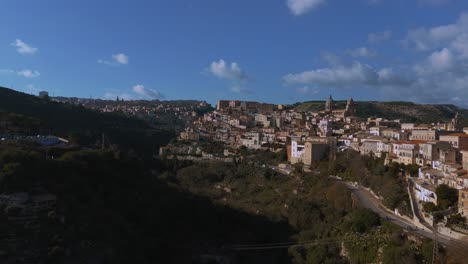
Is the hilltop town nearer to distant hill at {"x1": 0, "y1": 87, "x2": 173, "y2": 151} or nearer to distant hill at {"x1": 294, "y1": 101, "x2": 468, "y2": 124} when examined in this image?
distant hill at {"x1": 0, "y1": 87, "x2": 173, "y2": 151}

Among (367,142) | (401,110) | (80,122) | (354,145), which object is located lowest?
(354,145)

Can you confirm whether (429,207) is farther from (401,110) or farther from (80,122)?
(401,110)

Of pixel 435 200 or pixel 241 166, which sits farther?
pixel 241 166

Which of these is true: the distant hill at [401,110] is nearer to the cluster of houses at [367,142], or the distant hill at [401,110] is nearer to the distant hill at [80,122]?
the cluster of houses at [367,142]

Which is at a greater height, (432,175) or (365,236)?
(432,175)

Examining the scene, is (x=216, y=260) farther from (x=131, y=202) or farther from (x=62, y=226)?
(x=62, y=226)

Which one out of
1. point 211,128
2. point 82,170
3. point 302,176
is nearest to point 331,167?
point 302,176

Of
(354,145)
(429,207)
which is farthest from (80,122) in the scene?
(429,207)

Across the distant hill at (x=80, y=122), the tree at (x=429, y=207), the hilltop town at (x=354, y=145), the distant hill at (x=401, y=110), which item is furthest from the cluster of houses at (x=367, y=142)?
the distant hill at (x=401, y=110)
